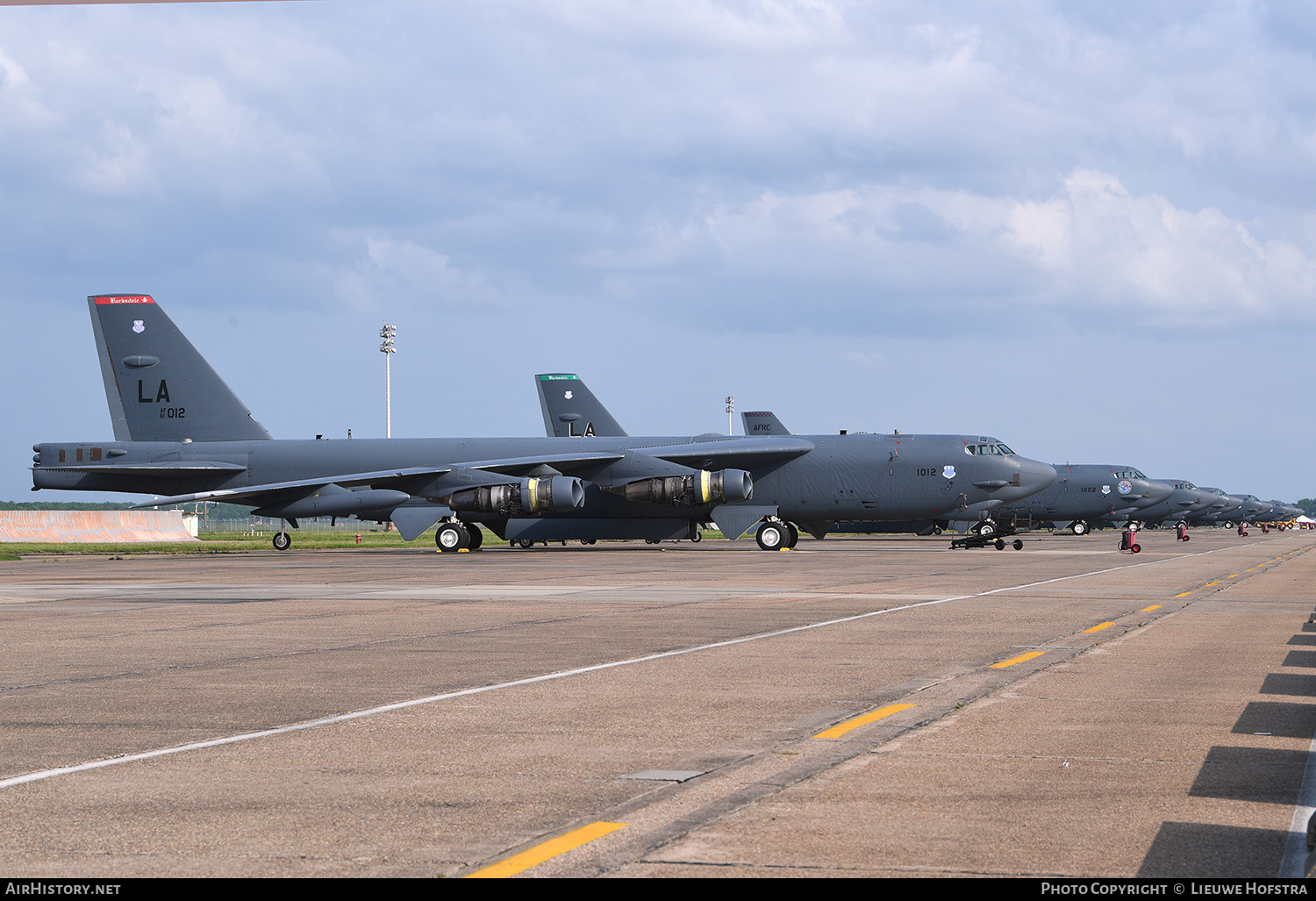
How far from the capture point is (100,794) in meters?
6.43

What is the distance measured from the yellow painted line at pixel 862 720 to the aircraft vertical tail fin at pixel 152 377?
40.1m

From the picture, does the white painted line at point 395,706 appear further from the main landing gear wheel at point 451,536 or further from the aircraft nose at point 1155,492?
the aircraft nose at point 1155,492

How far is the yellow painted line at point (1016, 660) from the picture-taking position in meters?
11.7

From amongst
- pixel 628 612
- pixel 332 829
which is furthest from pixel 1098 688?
pixel 628 612

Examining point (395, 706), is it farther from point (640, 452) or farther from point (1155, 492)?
point (1155, 492)

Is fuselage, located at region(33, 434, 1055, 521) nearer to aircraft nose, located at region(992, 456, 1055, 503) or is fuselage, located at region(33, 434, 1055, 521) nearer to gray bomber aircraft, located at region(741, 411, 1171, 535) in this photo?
aircraft nose, located at region(992, 456, 1055, 503)

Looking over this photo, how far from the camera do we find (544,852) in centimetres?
530

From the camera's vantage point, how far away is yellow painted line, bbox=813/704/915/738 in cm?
823

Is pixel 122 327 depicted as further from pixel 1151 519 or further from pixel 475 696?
pixel 1151 519

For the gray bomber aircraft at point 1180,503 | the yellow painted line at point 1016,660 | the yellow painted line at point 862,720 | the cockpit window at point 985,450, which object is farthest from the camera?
the gray bomber aircraft at point 1180,503

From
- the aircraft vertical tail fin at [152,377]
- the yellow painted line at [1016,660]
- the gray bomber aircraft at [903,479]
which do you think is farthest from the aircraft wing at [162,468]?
the yellow painted line at [1016,660]

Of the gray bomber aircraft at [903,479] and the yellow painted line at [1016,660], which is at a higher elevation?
the gray bomber aircraft at [903,479]

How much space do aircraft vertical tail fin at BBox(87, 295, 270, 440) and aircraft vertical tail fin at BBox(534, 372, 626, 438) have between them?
16.6m

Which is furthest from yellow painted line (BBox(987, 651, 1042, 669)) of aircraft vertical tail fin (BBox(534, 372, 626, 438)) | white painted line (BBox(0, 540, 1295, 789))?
aircraft vertical tail fin (BBox(534, 372, 626, 438))
